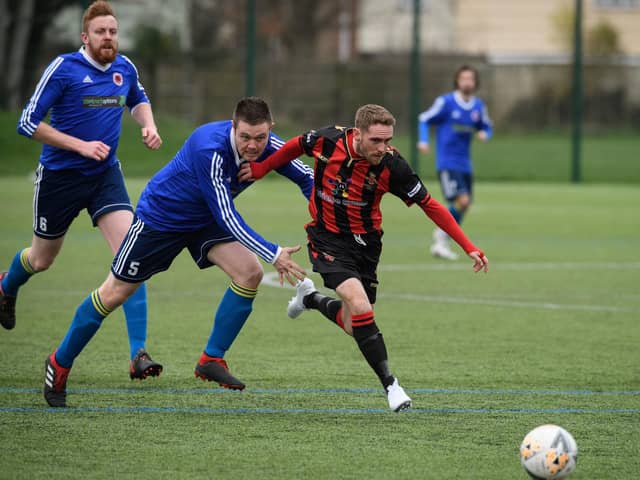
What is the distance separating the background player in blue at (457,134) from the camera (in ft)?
47.7

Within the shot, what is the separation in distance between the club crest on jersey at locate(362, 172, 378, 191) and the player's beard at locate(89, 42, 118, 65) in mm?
1911

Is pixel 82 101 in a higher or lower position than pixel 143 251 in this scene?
higher

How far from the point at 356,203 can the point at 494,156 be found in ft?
82.2

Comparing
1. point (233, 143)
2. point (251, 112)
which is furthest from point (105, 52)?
point (251, 112)

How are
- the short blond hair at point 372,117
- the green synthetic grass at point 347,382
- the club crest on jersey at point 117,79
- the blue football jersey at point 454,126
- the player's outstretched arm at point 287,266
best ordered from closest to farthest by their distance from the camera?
1. the green synthetic grass at point 347,382
2. the player's outstretched arm at point 287,266
3. the short blond hair at point 372,117
4. the club crest on jersey at point 117,79
5. the blue football jersey at point 454,126

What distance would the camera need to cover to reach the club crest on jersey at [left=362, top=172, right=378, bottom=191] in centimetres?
676

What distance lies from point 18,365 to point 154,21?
2959 cm

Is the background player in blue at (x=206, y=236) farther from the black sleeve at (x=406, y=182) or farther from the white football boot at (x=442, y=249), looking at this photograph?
the white football boot at (x=442, y=249)

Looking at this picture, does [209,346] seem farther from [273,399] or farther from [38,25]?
[38,25]

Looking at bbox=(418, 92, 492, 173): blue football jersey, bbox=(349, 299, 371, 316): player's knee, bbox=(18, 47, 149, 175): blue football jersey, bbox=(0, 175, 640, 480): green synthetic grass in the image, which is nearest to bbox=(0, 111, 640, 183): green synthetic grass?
bbox=(418, 92, 492, 173): blue football jersey

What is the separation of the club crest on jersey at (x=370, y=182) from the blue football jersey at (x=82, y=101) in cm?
187

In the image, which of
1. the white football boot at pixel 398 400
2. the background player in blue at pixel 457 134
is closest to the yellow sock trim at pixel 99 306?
the white football boot at pixel 398 400

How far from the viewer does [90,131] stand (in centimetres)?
771

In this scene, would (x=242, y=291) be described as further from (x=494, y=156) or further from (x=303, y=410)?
(x=494, y=156)
